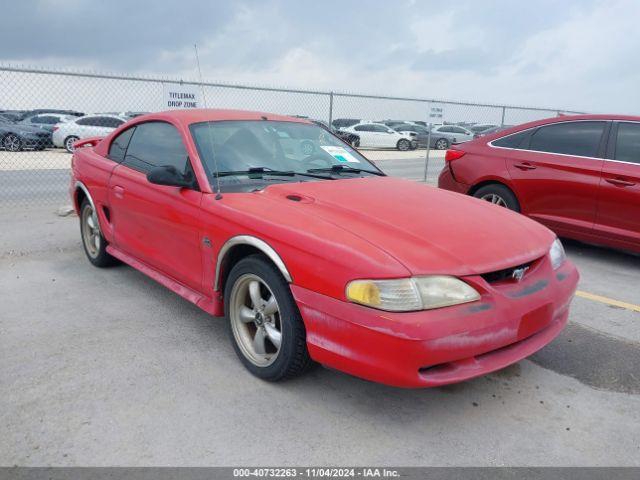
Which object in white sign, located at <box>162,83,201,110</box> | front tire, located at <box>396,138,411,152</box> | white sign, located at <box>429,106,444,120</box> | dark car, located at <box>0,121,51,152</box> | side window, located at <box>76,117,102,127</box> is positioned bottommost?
front tire, located at <box>396,138,411,152</box>

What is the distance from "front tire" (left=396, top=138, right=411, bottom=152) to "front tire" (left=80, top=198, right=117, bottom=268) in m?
25.2

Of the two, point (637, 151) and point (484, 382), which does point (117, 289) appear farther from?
point (637, 151)

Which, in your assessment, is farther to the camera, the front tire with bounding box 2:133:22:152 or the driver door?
the front tire with bounding box 2:133:22:152

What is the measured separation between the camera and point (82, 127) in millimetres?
20312

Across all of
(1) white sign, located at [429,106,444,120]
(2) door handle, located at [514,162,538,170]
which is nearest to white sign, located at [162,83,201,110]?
(2) door handle, located at [514,162,538,170]

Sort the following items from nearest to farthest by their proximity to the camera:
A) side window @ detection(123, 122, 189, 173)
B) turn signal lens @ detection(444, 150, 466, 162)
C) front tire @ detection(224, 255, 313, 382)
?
front tire @ detection(224, 255, 313, 382)
side window @ detection(123, 122, 189, 173)
turn signal lens @ detection(444, 150, 466, 162)

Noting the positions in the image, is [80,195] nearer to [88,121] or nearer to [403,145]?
[88,121]

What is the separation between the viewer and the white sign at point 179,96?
27.3 feet

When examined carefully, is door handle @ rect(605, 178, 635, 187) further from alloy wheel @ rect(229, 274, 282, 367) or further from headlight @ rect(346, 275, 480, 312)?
alloy wheel @ rect(229, 274, 282, 367)

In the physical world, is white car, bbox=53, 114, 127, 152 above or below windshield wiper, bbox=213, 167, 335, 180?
below

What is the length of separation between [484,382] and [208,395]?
157 cm

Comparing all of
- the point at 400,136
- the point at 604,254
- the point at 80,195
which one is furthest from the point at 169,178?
the point at 400,136

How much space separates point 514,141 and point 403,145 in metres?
23.1

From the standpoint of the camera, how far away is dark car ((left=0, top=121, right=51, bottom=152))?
64.8ft
